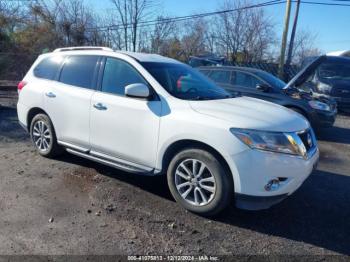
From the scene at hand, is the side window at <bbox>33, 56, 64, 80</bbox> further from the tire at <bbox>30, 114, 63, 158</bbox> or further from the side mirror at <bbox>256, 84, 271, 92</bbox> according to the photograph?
the side mirror at <bbox>256, 84, 271, 92</bbox>

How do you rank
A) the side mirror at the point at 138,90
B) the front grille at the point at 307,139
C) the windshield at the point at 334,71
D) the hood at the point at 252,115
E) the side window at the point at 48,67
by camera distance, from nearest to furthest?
the hood at the point at 252,115 → the front grille at the point at 307,139 → the side mirror at the point at 138,90 → the side window at the point at 48,67 → the windshield at the point at 334,71

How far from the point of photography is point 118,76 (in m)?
4.29

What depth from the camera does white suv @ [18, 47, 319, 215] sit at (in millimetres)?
3275

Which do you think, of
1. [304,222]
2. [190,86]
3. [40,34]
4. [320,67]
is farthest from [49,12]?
[304,222]

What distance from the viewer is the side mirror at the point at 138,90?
12.4 feet

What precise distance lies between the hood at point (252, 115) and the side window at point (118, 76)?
91 cm

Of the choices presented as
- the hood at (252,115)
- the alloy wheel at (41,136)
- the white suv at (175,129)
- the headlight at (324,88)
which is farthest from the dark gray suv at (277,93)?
the alloy wheel at (41,136)

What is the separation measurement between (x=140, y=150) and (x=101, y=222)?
3.18 feet

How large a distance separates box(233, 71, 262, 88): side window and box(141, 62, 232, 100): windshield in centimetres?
399

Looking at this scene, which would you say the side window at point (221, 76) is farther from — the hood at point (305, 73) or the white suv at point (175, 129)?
the white suv at point (175, 129)

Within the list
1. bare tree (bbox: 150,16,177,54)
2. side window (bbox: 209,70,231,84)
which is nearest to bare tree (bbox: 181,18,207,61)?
bare tree (bbox: 150,16,177,54)

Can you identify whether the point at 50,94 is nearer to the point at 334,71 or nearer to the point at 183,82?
the point at 183,82

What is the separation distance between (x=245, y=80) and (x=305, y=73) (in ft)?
9.00

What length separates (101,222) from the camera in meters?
3.40
